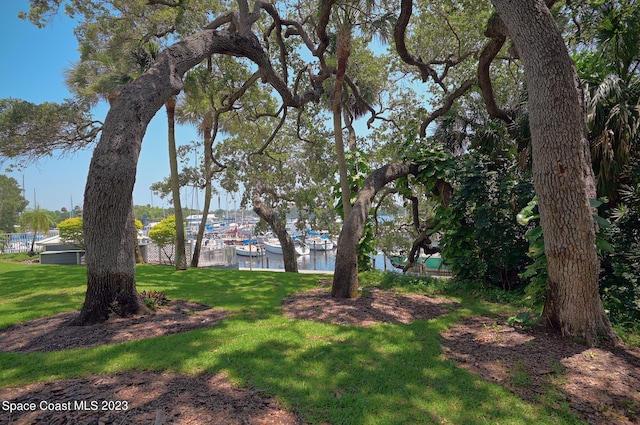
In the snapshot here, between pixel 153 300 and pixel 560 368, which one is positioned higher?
pixel 153 300

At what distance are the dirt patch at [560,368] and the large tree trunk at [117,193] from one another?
426 cm

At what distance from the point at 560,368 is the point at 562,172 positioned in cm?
200

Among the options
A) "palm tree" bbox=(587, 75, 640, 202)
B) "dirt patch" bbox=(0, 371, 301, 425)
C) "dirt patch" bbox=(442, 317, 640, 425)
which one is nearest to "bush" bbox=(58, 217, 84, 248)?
"dirt patch" bbox=(0, 371, 301, 425)

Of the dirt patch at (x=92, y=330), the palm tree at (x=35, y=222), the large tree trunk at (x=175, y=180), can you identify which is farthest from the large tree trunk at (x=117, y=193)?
the palm tree at (x=35, y=222)

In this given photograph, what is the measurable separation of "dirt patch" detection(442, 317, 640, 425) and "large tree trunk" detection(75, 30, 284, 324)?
4.26 m

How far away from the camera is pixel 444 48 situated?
1150 cm

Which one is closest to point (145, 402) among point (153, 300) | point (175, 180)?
point (153, 300)

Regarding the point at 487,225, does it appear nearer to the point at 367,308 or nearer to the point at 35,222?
the point at 367,308

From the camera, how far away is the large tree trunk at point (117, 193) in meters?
4.12

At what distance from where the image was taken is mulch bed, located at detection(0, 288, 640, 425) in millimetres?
2381

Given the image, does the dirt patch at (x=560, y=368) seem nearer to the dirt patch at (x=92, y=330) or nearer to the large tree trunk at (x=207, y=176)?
the dirt patch at (x=92, y=330)

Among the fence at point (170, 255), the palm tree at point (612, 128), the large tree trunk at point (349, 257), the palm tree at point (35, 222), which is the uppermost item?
the palm tree at point (612, 128)

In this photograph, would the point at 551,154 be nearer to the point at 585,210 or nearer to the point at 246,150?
the point at 585,210

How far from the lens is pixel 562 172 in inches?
142
